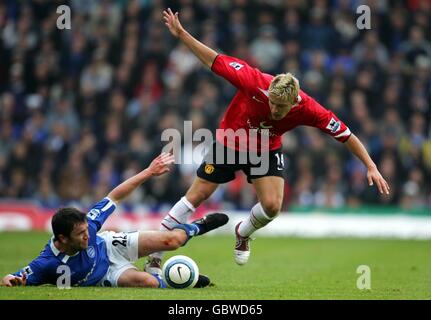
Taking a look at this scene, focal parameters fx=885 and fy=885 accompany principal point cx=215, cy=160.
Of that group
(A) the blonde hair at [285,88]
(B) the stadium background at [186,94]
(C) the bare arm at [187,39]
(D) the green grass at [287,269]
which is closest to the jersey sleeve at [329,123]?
(A) the blonde hair at [285,88]

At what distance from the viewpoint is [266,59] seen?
725 inches

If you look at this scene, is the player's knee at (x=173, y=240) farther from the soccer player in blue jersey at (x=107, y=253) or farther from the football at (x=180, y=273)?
the football at (x=180, y=273)

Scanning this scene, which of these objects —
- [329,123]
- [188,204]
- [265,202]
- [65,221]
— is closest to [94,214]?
A: [65,221]

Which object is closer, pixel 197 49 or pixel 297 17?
pixel 197 49

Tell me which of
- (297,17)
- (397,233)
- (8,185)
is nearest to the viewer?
(397,233)

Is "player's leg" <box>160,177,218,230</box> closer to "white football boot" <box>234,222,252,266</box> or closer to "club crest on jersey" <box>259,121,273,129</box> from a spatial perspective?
"white football boot" <box>234,222,252,266</box>

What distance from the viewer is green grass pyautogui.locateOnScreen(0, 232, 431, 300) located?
25.5 feet

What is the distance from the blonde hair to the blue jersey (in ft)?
6.26

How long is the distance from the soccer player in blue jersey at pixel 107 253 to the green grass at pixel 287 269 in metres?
0.20

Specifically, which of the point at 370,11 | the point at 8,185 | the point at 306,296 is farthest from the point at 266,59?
the point at 306,296
